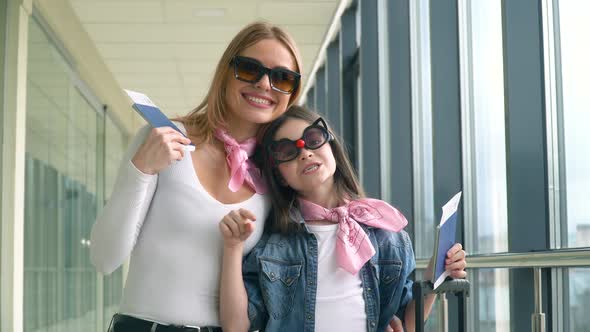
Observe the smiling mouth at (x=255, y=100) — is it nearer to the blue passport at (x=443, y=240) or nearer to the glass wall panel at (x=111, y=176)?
the blue passport at (x=443, y=240)

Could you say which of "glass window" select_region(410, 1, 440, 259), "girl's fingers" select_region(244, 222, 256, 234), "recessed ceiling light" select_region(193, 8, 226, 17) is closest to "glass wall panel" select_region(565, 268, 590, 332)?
"girl's fingers" select_region(244, 222, 256, 234)

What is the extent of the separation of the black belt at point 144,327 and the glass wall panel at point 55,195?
3.62 meters

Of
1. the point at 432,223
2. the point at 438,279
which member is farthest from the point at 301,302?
the point at 432,223

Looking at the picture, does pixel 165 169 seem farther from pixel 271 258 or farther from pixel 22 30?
pixel 22 30

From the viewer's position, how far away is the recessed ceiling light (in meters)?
6.53

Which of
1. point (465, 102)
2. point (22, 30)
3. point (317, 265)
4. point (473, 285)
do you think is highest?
point (22, 30)

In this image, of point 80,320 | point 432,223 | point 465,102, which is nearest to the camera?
point 465,102

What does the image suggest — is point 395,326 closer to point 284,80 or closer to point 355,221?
point 355,221

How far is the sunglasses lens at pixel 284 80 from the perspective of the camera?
2055 millimetres

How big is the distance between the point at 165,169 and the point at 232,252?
0.90 feet

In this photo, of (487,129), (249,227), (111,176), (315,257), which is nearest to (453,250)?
(315,257)

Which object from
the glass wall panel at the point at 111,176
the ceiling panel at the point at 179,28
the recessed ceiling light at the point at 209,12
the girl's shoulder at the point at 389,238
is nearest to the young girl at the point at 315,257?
the girl's shoulder at the point at 389,238

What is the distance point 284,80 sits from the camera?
6.79 ft

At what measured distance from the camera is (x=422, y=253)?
4.64 metres
